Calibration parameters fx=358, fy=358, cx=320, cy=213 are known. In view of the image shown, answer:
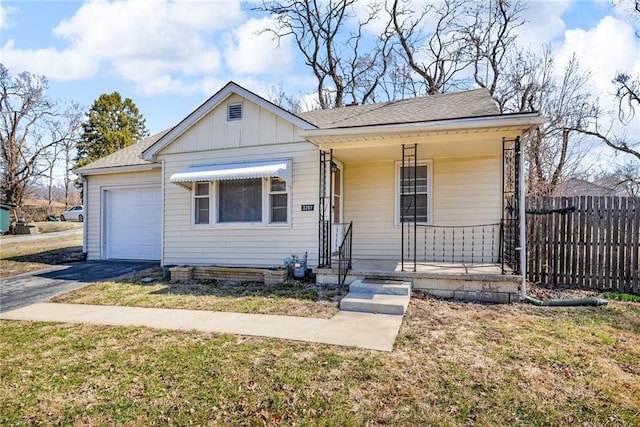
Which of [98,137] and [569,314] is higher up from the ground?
[98,137]

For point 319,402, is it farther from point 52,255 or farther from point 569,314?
point 52,255

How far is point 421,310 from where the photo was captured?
5684mm

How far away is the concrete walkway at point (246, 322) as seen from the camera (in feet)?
14.7

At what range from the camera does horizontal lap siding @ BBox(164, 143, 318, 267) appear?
812 centimetres

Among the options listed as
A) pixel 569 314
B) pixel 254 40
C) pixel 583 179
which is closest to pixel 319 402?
pixel 569 314

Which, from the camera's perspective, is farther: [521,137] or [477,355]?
[521,137]

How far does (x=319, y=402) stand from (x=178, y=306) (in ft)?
13.4

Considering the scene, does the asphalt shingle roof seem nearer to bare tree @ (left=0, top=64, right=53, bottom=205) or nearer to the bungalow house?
the bungalow house

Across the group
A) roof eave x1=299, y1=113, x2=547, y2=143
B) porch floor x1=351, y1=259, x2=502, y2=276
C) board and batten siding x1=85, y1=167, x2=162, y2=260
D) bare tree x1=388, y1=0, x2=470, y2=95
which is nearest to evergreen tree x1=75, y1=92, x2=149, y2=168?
board and batten siding x1=85, y1=167, x2=162, y2=260

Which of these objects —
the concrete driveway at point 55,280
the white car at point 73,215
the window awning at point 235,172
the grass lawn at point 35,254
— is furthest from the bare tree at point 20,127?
the window awning at point 235,172

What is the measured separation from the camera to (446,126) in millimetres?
6367

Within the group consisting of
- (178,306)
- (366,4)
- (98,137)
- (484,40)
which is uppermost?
(366,4)

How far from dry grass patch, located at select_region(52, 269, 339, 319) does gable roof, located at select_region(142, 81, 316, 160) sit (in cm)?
347

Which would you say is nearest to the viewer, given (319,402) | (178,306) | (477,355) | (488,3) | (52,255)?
(319,402)
